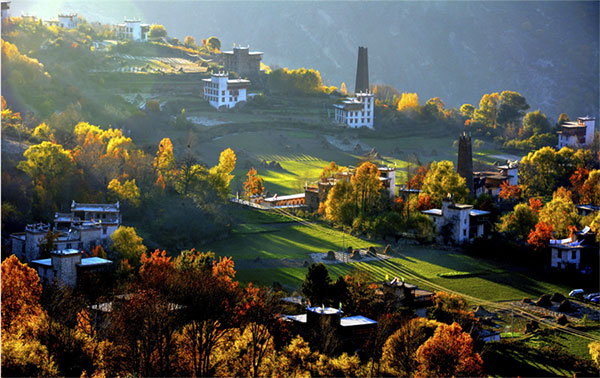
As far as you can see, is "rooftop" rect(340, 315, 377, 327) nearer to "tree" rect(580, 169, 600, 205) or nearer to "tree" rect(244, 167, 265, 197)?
"tree" rect(244, 167, 265, 197)

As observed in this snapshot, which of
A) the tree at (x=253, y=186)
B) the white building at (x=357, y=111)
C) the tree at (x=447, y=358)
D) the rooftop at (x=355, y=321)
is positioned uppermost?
the white building at (x=357, y=111)

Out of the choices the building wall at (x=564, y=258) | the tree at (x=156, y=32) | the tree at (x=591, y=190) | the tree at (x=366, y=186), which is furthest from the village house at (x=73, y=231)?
the tree at (x=156, y=32)

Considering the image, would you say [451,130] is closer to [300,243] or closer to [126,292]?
[300,243]

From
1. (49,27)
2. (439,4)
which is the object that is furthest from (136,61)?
(439,4)

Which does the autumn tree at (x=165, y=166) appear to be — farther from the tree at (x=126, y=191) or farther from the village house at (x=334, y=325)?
the village house at (x=334, y=325)

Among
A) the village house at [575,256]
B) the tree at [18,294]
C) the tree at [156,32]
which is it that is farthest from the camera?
the tree at [156,32]

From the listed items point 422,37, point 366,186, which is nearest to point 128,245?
point 366,186

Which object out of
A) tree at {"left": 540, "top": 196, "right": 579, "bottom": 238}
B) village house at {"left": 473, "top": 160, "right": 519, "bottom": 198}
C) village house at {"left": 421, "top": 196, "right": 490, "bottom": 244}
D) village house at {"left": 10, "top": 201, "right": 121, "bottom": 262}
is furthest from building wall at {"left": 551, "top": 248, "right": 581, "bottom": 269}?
village house at {"left": 10, "top": 201, "right": 121, "bottom": 262}
